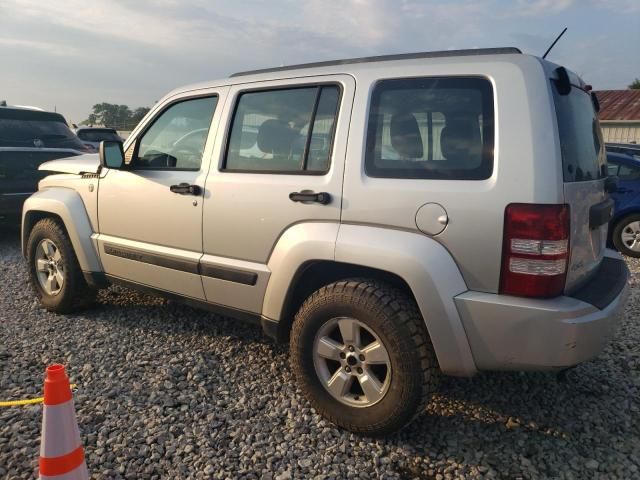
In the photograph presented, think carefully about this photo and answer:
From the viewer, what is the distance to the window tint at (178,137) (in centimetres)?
330

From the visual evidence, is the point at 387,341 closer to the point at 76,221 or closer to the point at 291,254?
the point at 291,254

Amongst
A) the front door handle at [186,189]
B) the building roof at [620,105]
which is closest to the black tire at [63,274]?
the front door handle at [186,189]

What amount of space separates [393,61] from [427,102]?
34 cm

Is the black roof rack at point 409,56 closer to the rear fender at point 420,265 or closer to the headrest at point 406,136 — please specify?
the headrest at point 406,136

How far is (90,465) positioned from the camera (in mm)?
2342

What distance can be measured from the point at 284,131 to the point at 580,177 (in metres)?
1.57

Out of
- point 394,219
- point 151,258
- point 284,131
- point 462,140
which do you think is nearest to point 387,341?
point 394,219

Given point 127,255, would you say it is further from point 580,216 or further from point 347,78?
point 580,216

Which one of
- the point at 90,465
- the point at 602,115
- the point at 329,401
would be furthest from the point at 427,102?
the point at 602,115

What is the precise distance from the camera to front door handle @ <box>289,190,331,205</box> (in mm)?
2598

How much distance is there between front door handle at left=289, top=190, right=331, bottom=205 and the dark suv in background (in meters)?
5.21

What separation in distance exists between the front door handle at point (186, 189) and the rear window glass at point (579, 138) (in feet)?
6.71

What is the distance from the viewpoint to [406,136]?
8.16 ft

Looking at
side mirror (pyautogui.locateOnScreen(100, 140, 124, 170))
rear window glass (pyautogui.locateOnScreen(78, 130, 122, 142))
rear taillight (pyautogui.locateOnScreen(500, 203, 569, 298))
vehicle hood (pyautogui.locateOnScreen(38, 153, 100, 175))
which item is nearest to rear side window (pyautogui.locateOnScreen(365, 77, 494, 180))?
rear taillight (pyautogui.locateOnScreen(500, 203, 569, 298))
